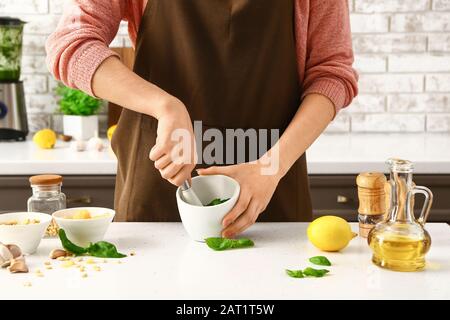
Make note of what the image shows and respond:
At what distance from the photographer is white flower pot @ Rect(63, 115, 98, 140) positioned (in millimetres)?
3158

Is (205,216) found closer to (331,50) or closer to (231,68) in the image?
(231,68)

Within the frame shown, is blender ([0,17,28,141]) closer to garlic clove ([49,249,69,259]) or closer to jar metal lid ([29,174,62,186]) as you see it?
jar metal lid ([29,174,62,186])

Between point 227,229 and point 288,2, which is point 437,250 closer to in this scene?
point 227,229

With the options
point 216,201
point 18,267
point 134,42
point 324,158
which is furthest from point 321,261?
point 324,158

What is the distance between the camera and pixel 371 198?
1.58 meters

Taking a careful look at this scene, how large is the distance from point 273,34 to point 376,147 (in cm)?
120

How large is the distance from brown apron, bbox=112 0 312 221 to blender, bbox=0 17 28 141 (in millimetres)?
1314

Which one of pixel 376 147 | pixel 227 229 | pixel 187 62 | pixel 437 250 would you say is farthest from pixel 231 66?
pixel 376 147

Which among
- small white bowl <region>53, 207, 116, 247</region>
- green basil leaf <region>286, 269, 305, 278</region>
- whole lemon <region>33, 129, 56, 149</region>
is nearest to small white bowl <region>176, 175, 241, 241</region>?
small white bowl <region>53, 207, 116, 247</region>

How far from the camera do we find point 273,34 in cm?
186

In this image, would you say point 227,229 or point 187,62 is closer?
point 227,229

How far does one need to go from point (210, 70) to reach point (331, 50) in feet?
1.02

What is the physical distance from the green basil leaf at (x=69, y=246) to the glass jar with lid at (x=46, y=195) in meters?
0.19

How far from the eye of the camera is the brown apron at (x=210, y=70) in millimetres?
1835
